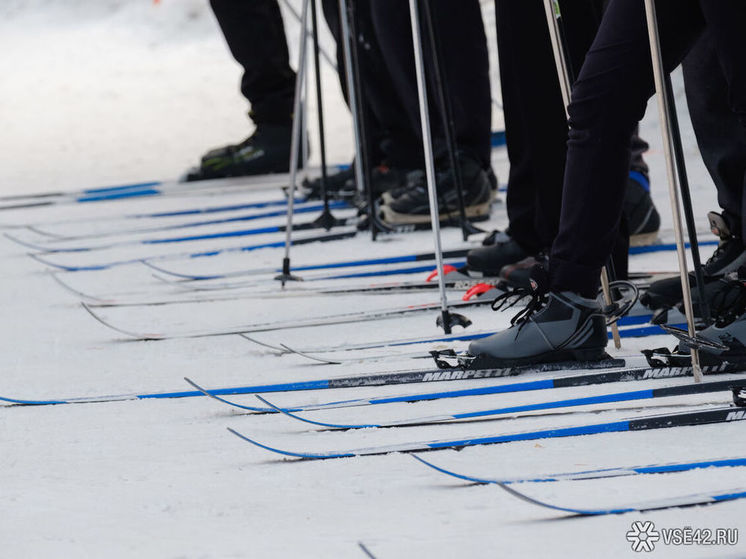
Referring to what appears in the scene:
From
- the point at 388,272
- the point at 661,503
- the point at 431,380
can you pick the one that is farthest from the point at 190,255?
the point at 661,503

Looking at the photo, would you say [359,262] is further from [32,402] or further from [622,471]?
[622,471]

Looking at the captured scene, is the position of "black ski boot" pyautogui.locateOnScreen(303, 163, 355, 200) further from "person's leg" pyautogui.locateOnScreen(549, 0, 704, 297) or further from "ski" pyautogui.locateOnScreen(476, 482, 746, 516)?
"ski" pyautogui.locateOnScreen(476, 482, 746, 516)

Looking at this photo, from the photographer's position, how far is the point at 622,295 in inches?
103

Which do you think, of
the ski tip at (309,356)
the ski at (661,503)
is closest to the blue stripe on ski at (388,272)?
the ski tip at (309,356)

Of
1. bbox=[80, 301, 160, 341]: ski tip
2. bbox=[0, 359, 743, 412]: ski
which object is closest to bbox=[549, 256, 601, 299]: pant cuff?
bbox=[0, 359, 743, 412]: ski

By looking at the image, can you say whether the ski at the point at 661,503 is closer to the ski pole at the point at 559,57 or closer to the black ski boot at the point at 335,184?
the ski pole at the point at 559,57

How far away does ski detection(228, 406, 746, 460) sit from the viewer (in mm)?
1771

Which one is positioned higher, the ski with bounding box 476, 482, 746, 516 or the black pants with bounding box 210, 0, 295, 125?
the black pants with bounding box 210, 0, 295, 125

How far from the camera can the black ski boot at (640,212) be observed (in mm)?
3246

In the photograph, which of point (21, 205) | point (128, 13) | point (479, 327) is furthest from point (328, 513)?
point (128, 13)

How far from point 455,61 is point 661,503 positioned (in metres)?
2.61

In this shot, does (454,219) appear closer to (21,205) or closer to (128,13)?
(21,205)

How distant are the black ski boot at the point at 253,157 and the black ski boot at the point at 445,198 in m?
1.78

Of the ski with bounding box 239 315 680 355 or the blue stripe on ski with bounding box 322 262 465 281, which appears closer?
the ski with bounding box 239 315 680 355
